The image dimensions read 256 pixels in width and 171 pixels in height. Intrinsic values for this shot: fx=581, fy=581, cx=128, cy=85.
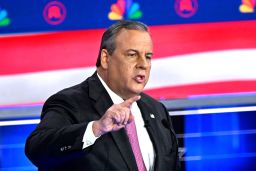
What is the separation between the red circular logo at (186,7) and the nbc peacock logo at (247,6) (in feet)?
0.78

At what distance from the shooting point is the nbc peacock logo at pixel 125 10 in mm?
2881

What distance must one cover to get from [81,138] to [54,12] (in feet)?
4.33

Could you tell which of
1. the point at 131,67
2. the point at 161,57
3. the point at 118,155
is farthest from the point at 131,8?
the point at 118,155

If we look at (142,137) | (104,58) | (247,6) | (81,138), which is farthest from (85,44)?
(81,138)

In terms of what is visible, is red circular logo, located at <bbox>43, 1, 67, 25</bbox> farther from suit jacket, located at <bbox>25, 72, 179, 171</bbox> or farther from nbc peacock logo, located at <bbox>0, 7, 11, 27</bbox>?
suit jacket, located at <bbox>25, 72, 179, 171</bbox>

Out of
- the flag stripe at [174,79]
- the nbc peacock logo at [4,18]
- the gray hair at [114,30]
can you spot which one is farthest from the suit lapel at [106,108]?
the nbc peacock logo at [4,18]

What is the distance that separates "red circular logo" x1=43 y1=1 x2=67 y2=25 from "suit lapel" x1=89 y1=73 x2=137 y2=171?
92cm

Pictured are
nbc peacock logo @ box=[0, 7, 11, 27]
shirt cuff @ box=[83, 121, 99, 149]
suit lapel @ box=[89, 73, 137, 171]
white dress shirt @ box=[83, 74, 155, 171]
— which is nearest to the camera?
shirt cuff @ box=[83, 121, 99, 149]

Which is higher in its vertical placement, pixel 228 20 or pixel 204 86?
pixel 228 20

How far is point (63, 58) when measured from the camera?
290 centimetres

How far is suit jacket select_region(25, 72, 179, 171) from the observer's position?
1694 millimetres

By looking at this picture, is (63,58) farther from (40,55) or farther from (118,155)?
(118,155)

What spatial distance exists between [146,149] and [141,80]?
0.25 meters

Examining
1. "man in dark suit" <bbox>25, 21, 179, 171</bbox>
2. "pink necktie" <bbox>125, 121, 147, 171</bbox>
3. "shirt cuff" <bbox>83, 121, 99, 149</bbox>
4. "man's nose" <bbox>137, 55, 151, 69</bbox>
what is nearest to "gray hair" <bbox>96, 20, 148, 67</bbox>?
"man in dark suit" <bbox>25, 21, 179, 171</bbox>
